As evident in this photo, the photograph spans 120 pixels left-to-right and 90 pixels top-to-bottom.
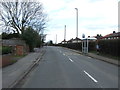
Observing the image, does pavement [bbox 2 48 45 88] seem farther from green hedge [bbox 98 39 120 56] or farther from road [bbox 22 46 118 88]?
green hedge [bbox 98 39 120 56]

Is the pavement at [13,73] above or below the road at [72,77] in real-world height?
above

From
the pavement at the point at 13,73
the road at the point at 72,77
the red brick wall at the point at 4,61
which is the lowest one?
the road at the point at 72,77

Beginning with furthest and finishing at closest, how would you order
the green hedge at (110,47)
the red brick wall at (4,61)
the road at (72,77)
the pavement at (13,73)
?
the green hedge at (110,47), the red brick wall at (4,61), the road at (72,77), the pavement at (13,73)

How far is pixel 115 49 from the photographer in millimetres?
34875

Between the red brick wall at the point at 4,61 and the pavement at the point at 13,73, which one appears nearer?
the pavement at the point at 13,73

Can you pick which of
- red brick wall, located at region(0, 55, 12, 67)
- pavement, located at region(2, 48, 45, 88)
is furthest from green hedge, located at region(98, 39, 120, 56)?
red brick wall, located at region(0, 55, 12, 67)

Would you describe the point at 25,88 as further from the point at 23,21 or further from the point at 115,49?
the point at 23,21

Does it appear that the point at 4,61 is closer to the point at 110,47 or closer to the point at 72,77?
the point at 72,77

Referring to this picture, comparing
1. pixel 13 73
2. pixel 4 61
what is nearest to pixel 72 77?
pixel 13 73

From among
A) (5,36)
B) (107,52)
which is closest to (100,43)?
(107,52)

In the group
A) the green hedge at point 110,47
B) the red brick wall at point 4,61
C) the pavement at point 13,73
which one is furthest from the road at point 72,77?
the green hedge at point 110,47

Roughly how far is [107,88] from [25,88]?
325 centimetres

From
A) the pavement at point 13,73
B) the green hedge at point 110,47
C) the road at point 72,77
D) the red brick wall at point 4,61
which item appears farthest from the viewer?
the green hedge at point 110,47

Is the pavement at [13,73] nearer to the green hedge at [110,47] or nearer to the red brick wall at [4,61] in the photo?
the red brick wall at [4,61]
